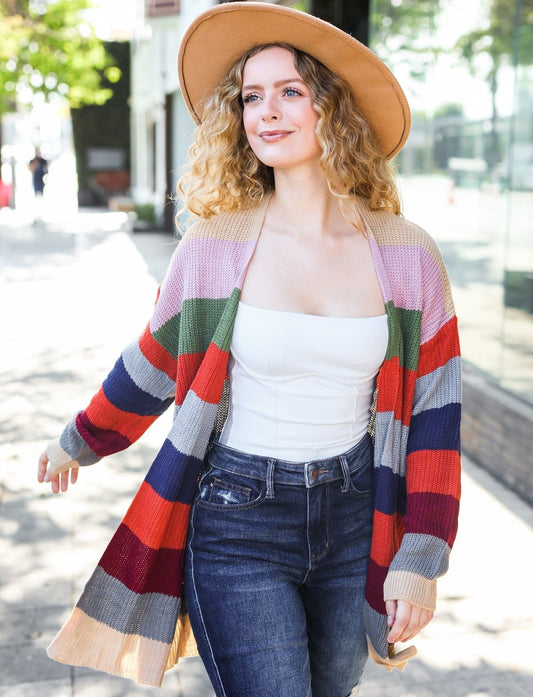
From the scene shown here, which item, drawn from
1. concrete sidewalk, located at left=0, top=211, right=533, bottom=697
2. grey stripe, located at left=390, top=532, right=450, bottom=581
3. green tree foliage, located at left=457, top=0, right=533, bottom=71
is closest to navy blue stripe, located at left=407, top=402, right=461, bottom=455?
grey stripe, located at left=390, top=532, right=450, bottom=581

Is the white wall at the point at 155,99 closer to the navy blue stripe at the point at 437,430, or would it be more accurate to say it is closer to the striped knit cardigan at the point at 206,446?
the striped knit cardigan at the point at 206,446

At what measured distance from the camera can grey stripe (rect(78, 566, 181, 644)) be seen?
238 cm

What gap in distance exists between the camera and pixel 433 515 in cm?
236

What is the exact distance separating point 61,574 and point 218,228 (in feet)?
8.41

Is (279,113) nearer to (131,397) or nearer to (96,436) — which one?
(131,397)

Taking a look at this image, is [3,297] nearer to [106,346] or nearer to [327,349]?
[106,346]

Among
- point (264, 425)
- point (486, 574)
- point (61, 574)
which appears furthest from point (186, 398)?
point (486, 574)

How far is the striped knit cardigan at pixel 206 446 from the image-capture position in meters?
2.33

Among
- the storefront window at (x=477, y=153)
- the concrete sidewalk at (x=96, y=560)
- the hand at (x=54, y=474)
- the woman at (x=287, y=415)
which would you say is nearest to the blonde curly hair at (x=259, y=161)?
the woman at (x=287, y=415)

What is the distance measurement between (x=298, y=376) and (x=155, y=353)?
0.44 meters

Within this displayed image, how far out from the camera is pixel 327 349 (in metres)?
2.29

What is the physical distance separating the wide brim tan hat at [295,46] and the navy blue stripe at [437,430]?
0.82 metres

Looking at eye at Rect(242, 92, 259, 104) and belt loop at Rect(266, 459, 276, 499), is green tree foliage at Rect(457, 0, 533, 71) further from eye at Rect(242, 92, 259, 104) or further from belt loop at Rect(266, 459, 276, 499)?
belt loop at Rect(266, 459, 276, 499)

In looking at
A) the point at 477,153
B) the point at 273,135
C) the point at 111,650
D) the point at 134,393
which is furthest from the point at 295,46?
the point at 477,153
